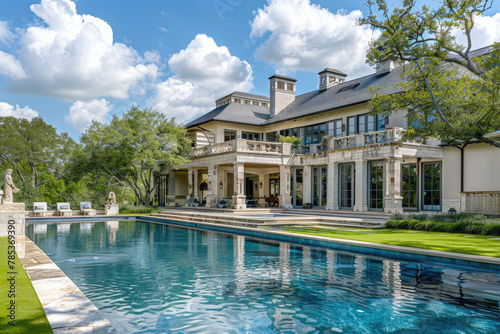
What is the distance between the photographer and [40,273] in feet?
26.1

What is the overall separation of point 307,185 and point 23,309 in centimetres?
2528

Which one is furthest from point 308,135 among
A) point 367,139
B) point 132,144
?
point 132,144

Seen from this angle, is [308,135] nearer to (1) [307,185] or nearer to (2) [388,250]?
(1) [307,185]

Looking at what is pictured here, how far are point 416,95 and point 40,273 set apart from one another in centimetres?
1564

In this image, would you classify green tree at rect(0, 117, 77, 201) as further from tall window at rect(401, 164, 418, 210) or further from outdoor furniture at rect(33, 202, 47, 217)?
tall window at rect(401, 164, 418, 210)

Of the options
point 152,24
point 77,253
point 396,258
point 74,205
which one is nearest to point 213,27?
point 152,24

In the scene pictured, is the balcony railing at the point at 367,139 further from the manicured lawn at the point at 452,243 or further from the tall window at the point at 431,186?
the manicured lawn at the point at 452,243

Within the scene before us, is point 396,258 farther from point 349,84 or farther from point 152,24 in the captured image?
point 349,84

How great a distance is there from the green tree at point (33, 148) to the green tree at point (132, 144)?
15942 millimetres

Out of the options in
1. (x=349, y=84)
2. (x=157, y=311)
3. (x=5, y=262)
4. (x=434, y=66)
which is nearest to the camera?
(x=157, y=311)

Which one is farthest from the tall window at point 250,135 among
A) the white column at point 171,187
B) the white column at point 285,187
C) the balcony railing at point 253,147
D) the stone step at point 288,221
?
the stone step at point 288,221

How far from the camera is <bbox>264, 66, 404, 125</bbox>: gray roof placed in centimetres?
2718

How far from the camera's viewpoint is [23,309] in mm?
5508

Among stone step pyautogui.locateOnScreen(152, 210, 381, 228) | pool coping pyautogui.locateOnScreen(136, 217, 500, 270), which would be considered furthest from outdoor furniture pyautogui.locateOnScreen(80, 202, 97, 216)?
pool coping pyautogui.locateOnScreen(136, 217, 500, 270)
